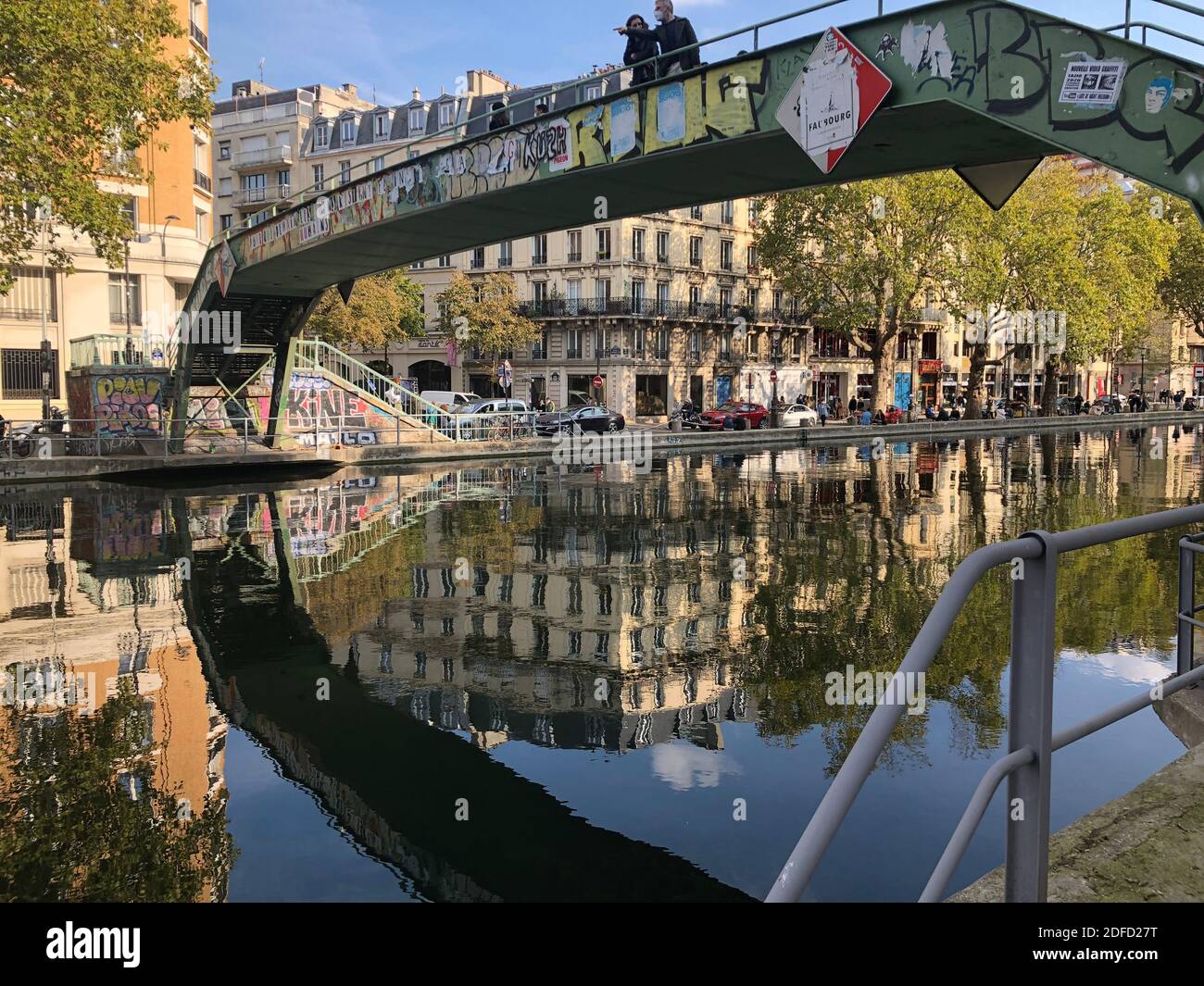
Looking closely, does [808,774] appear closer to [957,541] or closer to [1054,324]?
[957,541]

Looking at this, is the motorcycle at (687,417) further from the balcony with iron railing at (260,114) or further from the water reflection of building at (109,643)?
the balcony with iron railing at (260,114)

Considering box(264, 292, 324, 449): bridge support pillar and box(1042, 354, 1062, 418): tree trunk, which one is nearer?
box(264, 292, 324, 449): bridge support pillar

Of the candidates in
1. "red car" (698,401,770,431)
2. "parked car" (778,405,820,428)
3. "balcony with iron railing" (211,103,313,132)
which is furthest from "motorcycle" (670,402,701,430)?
"balcony with iron railing" (211,103,313,132)

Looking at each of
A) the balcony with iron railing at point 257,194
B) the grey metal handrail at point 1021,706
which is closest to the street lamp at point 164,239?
the balcony with iron railing at point 257,194

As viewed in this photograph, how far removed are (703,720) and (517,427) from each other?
28.8 metres

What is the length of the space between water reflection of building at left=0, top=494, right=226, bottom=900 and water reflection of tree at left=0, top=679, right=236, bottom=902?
108 mm

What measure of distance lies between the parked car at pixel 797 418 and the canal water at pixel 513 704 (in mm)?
30516

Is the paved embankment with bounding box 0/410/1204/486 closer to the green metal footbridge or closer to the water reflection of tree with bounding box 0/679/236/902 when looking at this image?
the green metal footbridge

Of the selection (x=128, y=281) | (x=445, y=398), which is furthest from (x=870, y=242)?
(x=128, y=281)

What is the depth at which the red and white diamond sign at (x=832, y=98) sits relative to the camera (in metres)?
8.95

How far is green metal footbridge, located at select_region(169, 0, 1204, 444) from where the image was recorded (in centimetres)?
730

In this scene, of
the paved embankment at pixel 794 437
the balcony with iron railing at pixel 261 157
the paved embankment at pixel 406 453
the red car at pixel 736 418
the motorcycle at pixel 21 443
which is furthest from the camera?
the balcony with iron railing at pixel 261 157
